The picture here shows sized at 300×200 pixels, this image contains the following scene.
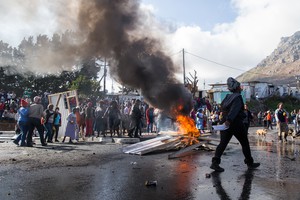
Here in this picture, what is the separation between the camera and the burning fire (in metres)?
9.86

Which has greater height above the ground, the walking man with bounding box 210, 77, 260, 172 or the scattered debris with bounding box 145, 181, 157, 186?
the walking man with bounding box 210, 77, 260, 172

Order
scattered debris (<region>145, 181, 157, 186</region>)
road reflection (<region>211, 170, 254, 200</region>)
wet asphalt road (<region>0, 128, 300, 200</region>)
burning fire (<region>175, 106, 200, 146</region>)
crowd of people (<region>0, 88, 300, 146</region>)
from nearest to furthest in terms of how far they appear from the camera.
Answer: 1. road reflection (<region>211, 170, 254, 200</region>)
2. wet asphalt road (<region>0, 128, 300, 200</region>)
3. scattered debris (<region>145, 181, 157, 186</region>)
4. burning fire (<region>175, 106, 200, 146</region>)
5. crowd of people (<region>0, 88, 300, 146</region>)

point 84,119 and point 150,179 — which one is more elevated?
point 84,119

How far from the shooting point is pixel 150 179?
5.80 m

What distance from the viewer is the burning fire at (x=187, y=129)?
986cm

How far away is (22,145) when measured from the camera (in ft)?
37.6

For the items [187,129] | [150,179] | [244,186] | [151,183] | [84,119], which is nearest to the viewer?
[244,186]

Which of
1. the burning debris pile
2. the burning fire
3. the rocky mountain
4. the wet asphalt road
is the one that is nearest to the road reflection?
the wet asphalt road

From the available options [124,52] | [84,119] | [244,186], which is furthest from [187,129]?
[84,119]

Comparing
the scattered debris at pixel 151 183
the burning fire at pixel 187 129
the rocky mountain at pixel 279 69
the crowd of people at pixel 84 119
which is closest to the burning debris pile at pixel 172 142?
the burning fire at pixel 187 129

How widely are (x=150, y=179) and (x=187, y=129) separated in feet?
15.4

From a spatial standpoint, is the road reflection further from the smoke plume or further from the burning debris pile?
the smoke plume

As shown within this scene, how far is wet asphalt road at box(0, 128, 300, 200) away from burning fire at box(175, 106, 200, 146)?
5.64 feet

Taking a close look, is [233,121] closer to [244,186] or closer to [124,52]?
[244,186]
